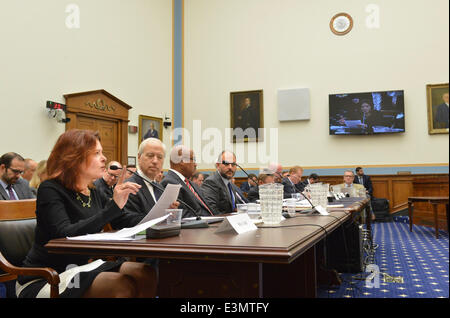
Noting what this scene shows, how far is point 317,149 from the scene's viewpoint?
10.3m

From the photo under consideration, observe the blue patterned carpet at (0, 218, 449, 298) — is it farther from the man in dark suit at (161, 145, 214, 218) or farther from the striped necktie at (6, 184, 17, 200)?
the striped necktie at (6, 184, 17, 200)

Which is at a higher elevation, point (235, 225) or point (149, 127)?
point (149, 127)

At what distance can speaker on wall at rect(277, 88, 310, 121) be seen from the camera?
10.4 m

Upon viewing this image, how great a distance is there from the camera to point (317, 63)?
1042 centimetres

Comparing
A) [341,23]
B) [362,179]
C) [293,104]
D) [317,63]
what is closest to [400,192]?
[362,179]

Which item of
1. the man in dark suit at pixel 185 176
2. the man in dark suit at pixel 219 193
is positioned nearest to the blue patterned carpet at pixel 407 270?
the man in dark suit at pixel 219 193

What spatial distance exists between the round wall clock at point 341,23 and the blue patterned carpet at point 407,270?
5657 mm

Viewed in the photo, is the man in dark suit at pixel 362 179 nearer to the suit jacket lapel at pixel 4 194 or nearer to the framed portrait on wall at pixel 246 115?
the framed portrait on wall at pixel 246 115

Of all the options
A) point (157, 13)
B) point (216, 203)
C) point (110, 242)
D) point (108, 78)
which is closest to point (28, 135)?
point (108, 78)

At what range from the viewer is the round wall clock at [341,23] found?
1021cm

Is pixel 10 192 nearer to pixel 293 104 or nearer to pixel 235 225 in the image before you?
pixel 235 225

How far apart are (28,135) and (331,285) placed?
563 cm

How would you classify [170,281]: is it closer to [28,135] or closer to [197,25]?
[28,135]

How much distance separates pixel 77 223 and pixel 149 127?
8.49 meters
